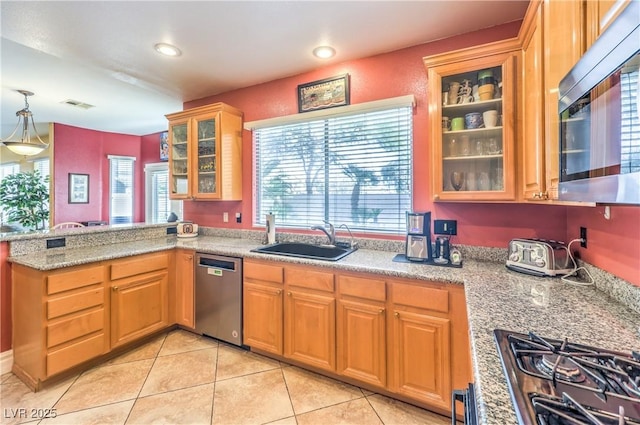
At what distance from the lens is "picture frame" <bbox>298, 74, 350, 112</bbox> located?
2652 millimetres

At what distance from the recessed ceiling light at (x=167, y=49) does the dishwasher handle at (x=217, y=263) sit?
6.10 ft

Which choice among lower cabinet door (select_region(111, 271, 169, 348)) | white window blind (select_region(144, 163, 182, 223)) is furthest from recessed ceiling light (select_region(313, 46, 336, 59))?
white window blind (select_region(144, 163, 182, 223))

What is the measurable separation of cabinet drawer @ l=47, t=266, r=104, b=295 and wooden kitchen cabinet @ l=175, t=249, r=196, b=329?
0.66 meters

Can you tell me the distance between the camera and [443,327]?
171cm

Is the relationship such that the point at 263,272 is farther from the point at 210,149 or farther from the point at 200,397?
the point at 210,149

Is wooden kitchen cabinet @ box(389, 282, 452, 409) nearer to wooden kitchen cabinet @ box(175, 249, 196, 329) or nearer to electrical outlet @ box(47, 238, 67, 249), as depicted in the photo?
A: wooden kitchen cabinet @ box(175, 249, 196, 329)

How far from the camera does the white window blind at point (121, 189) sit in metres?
5.66

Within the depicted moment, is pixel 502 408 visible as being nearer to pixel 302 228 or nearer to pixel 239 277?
pixel 239 277

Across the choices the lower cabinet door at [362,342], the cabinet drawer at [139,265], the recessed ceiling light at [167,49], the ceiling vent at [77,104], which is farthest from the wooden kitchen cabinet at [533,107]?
the ceiling vent at [77,104]

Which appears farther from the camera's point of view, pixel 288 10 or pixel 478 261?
pixel 478 261

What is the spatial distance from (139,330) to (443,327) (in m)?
2.52

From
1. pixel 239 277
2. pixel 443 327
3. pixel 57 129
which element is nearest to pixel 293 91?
pixel 239 277

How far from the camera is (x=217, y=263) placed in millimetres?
2602

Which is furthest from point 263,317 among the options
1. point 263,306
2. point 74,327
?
point 74,327
